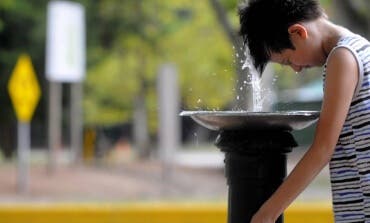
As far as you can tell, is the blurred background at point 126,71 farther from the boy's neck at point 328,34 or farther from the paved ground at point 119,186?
the boy's neck at point 328,34

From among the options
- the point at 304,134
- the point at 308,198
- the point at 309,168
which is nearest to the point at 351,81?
the point at 309,168

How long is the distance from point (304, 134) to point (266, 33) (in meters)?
17.4

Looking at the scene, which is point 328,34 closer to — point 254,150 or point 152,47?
point 254,150

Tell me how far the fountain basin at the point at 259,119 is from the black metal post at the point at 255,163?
0.02 meters

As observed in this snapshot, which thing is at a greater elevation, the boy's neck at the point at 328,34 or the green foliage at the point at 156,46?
the green foliage at the point at 156,46

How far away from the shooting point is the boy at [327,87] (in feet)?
8.11

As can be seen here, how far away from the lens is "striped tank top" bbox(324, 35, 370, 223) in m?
2.51

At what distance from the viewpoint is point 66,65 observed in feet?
48.0

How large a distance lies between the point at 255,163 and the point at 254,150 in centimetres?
5

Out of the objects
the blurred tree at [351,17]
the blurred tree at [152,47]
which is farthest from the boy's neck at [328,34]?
the blurred tree at [152,47]

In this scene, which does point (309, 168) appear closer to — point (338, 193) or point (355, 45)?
point (338, 193)

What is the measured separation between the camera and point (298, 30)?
2584 mm

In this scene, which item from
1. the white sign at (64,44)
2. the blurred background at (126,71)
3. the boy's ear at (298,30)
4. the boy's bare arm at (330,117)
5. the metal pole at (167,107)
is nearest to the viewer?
the boy's bare arm at (330,117)

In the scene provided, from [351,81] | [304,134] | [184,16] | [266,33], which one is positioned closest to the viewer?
[351,81]
